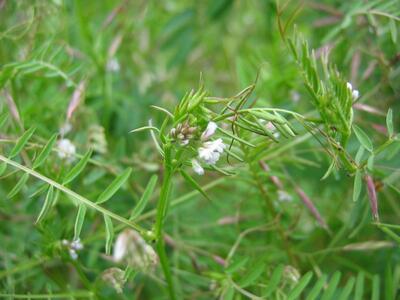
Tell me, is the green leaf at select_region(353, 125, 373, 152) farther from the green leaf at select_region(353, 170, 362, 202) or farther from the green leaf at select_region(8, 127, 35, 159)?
the green leaf at select_region(8, 127, 35, 159)

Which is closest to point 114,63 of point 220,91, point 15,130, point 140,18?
point 140,18

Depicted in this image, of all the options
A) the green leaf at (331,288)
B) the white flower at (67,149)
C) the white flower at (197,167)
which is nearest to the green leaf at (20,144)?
the white flower at (67,149)

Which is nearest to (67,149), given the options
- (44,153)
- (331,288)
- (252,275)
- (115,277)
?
(44,153)

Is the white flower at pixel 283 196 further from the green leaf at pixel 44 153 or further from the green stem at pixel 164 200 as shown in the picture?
the green leaf at pixel 44 153

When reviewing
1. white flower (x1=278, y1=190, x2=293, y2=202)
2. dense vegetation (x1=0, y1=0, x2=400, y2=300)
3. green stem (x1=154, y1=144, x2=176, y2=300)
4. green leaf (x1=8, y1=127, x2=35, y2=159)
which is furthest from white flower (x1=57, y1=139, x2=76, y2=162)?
white flower (x1=278, y1=190, x2=293, y2=202)

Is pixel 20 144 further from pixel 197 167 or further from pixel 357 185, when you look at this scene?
pixel 357 185

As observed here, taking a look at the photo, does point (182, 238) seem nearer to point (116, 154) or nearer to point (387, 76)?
point (116, 154)
